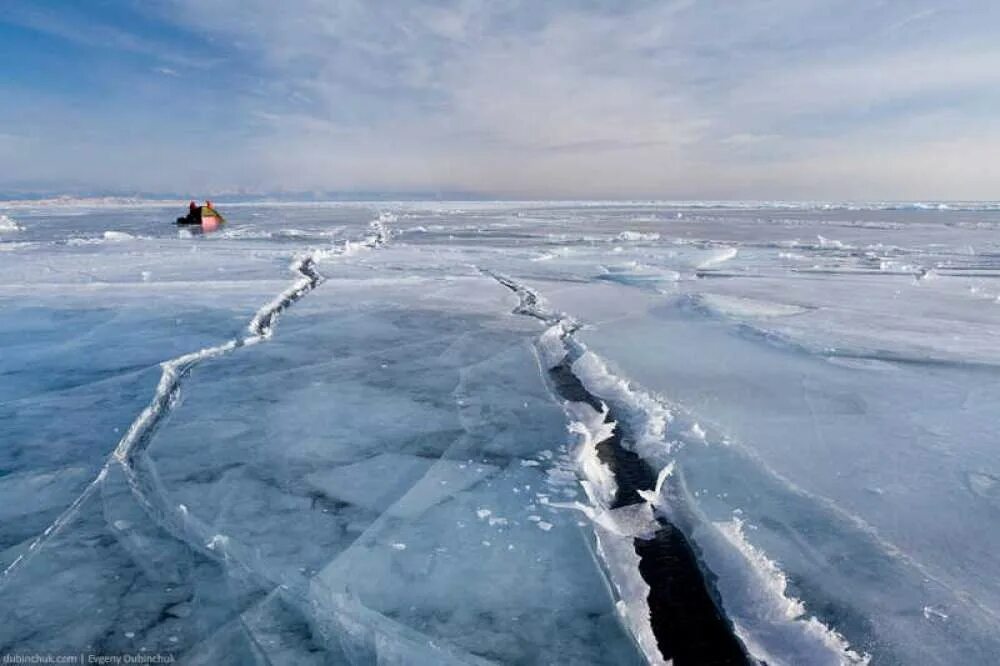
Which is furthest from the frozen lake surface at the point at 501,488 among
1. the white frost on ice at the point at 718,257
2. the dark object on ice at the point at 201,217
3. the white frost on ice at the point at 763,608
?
the dark object on ice at the point at 201,217

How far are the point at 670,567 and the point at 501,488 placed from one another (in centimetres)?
98

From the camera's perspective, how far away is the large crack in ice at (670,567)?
7.40 feet

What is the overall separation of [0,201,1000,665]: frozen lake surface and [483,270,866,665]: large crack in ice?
0.04 ft

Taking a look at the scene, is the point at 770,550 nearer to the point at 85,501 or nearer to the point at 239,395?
the point at 85,501

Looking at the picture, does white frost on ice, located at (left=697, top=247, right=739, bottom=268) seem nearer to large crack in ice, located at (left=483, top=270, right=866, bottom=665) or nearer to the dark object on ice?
large crack in ice, located at (left=483, top=270, right=866, bottom=665)

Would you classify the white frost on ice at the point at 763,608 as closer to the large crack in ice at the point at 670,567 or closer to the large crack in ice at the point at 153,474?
the large crack in ice at the point at 670,567

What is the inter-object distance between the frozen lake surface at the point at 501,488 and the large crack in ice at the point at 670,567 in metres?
0.01

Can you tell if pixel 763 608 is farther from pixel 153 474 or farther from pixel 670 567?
pixel 153 474

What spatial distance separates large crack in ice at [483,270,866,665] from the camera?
7.40 feet

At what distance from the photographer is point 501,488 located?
11.1ft

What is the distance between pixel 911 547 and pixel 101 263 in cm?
1492

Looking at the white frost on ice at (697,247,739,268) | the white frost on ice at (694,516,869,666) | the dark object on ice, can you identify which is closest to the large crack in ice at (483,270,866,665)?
the white frost on ice at (694,516,869,666)

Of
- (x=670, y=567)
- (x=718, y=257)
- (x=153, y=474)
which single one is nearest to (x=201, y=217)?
(x=718, y=257)

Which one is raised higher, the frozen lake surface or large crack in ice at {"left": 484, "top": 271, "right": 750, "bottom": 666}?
the frozen lake surface
